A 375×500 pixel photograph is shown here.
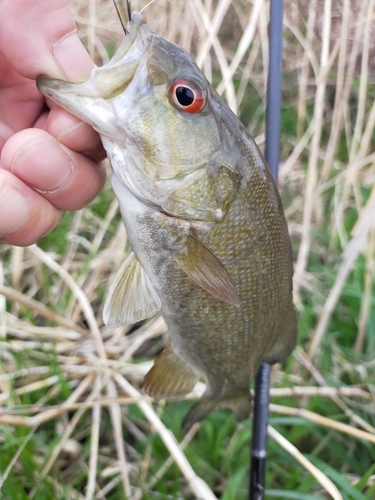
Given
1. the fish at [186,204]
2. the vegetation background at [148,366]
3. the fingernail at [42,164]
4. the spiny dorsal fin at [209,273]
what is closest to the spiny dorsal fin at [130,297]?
the fish at [186,204]

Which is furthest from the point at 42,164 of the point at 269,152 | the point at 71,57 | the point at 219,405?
the point at 219,405

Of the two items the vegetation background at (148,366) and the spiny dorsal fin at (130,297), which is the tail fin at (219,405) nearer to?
the vegetation background at (148,366)

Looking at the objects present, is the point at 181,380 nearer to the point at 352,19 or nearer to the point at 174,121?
the point at 174,121

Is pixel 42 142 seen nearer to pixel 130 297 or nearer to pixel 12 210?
pixel 12 210

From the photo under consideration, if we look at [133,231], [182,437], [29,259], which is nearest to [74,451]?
[182,437]

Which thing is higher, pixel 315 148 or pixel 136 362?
pixel 315 148

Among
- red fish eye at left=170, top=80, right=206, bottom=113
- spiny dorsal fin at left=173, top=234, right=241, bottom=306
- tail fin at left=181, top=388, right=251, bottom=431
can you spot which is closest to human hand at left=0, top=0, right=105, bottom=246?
red fish eye at left=170, top=80, right=206, bottom=113
